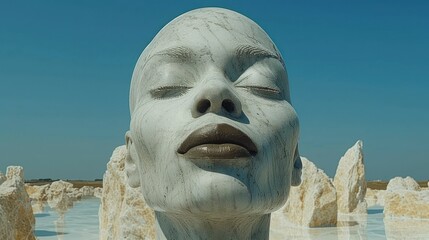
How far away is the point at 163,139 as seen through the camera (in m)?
2.42

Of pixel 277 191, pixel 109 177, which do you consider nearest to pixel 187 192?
pixel 277 191

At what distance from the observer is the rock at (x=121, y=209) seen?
7.42m

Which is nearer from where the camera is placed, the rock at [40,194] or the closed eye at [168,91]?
the closed eye at [168,91]

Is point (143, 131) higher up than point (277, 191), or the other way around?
point (143, 131)

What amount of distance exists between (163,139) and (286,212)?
1372 cm

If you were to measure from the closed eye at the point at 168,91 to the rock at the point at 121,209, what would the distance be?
16.6ft

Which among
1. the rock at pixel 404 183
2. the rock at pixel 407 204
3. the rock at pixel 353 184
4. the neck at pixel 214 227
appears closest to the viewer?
the neck at pixel 214 227

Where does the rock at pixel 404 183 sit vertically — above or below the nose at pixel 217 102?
above

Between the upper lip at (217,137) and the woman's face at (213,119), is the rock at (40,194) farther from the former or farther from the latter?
the upper lip at (217,137)

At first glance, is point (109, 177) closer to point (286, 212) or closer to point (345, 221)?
point (286, 212)

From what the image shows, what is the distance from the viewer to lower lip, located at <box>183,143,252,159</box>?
2.23 m

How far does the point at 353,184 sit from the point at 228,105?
17.9 meters

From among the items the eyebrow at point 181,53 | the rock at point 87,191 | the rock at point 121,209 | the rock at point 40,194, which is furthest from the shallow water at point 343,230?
the rock at point 87,191

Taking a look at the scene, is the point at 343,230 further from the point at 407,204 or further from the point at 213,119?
the point at 213,119
